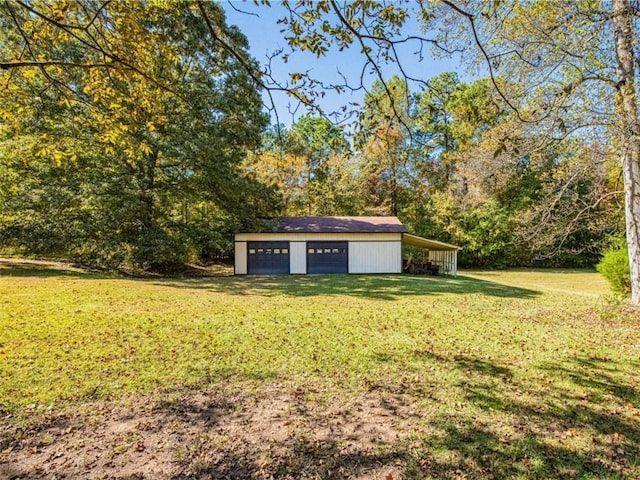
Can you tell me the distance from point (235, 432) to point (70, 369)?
2.68 meters

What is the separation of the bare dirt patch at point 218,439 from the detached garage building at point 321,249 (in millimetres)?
15696

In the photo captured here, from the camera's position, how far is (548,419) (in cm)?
351

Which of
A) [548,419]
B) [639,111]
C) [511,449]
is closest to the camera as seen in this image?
[511,449]

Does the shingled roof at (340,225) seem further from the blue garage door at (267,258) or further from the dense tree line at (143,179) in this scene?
the dense tree line at (143,179)

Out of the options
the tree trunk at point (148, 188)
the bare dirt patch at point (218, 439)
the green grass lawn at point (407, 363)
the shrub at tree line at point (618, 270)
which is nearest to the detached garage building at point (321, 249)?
the tree trunk at point (148, 188)

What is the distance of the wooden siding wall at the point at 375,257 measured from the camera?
65.7 ft

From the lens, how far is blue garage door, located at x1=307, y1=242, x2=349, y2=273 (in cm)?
1985

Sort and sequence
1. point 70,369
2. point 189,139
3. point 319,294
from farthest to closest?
1. point 189,139
2. point 319,294
3. point 70,369

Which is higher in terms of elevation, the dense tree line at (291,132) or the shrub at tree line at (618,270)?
the dense tree line at (291,132)

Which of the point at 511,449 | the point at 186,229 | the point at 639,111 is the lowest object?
the point at 511,449

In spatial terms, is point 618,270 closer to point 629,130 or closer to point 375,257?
point 629,130

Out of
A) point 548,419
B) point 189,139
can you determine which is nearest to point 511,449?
point 548,419

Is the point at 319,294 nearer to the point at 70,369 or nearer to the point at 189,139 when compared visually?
the point at 70,369

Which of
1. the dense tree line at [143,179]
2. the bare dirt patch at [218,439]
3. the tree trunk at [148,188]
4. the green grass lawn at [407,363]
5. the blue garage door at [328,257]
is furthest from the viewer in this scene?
the blue garage door at [328,257]
